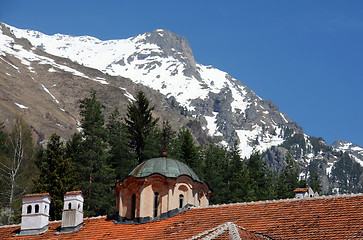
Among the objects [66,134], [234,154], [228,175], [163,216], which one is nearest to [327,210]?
[163,216]

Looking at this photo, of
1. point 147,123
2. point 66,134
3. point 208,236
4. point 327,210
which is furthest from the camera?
point 66,134

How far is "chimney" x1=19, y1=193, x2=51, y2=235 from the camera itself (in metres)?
30.8

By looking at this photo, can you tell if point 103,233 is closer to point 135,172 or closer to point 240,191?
point 135,172

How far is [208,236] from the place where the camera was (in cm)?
2270

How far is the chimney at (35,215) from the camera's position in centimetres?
3077

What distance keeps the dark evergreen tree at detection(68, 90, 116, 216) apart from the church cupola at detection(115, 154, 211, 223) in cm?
1457

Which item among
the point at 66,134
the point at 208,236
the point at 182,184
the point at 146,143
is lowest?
the point at 208,236

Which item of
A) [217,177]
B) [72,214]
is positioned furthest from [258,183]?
[72,214]

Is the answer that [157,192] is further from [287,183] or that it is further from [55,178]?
[287,183]

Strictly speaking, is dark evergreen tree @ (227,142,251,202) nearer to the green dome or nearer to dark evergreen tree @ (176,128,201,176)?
dark evergreen tree @ (176,128,201,176)

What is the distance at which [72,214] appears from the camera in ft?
100

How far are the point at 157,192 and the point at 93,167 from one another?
20440 mm

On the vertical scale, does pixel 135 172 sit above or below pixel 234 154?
below

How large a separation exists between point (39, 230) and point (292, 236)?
13604 mm
